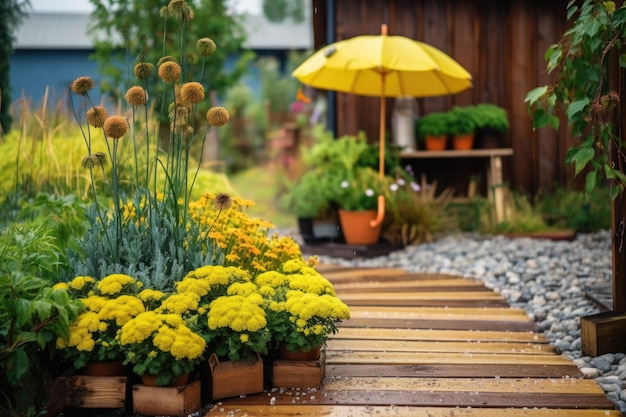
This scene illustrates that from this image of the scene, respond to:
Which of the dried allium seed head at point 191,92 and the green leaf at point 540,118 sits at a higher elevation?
the dried allium seed head at point 191,92

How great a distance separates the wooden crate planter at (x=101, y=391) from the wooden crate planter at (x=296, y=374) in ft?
1.77

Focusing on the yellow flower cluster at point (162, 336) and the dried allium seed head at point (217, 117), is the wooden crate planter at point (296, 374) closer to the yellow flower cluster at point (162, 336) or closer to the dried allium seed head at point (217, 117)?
the yellow flower cluster at point (162, 336)

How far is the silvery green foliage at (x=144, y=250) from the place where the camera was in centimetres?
271

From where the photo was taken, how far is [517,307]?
3.90m

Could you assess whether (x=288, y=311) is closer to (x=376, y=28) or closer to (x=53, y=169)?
(x=53, y=169)

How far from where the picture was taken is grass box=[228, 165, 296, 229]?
8880mm

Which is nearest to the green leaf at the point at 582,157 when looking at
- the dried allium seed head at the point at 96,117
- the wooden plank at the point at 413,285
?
the wooden plank at the point at 413,285

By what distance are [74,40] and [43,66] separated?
1.00 m

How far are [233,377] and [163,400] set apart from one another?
0.26m

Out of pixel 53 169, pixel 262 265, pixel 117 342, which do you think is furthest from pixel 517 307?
pixel 53 169

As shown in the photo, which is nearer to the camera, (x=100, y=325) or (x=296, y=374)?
(x=100, y=325)

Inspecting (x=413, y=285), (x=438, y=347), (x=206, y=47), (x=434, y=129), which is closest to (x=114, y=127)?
(x=206, y=47)

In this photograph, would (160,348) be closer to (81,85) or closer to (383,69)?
(81,85)

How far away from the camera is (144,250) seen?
285 centimetres
